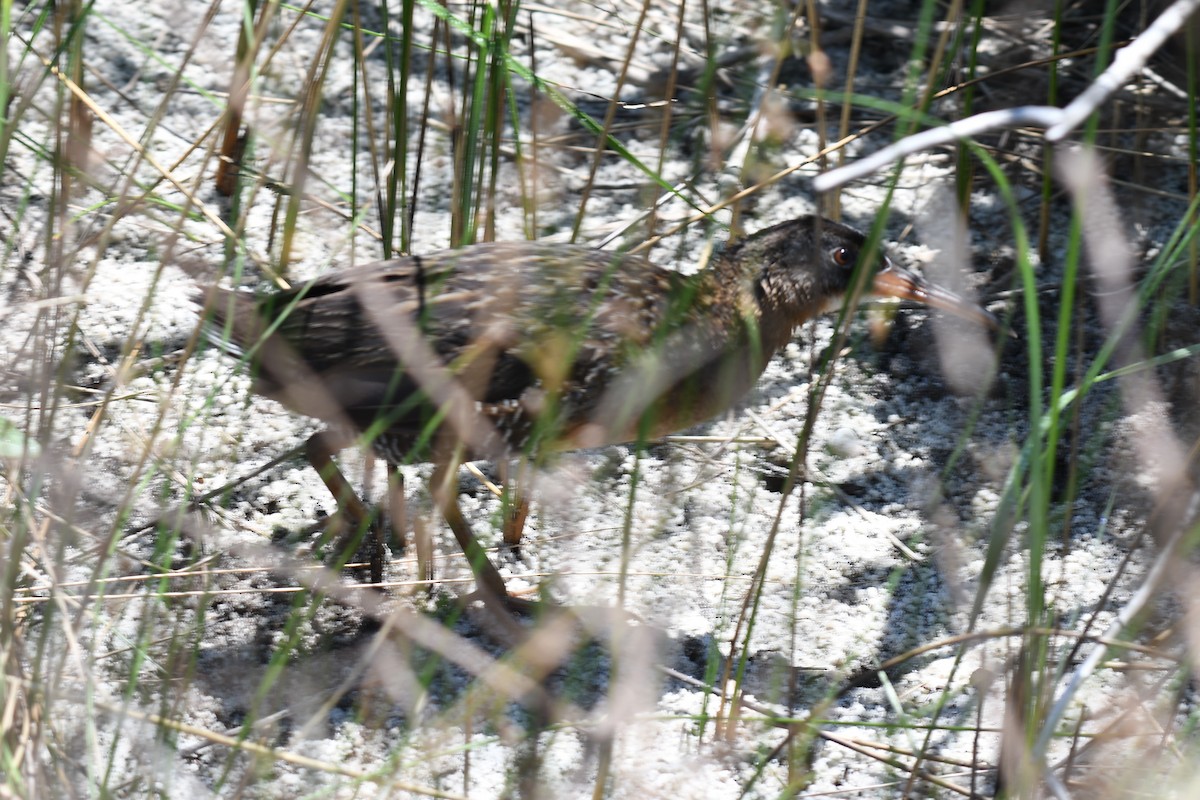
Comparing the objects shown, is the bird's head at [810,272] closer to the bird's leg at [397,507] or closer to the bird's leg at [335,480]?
the bird's leg at [397,507]

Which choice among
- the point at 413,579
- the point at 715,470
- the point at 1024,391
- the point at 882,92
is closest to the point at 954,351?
the point at 1024,391

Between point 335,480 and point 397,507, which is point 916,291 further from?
point 335,480

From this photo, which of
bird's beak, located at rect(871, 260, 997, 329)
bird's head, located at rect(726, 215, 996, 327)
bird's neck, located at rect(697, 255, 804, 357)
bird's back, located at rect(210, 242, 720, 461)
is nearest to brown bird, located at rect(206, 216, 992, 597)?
bird's back, located at rect(210, 242, 720, 461)

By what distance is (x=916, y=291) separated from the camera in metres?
3.21

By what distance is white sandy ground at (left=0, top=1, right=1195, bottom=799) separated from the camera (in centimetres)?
235

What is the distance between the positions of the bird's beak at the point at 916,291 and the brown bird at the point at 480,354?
476 mm

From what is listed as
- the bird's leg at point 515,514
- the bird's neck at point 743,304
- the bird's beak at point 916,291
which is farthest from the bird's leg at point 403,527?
the bird's beak at point 916,291

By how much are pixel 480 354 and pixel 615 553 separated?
0.63 metres

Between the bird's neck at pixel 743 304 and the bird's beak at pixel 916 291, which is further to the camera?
the bird's beak at pixel 916 291

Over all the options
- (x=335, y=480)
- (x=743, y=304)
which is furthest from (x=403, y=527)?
(x=743, y=304)

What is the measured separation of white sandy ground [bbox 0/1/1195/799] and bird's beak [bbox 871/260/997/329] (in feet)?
0.75

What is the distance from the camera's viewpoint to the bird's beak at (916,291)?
318 cm

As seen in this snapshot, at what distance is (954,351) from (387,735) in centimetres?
178

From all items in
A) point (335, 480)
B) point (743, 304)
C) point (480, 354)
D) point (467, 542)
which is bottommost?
point (467, 542)
